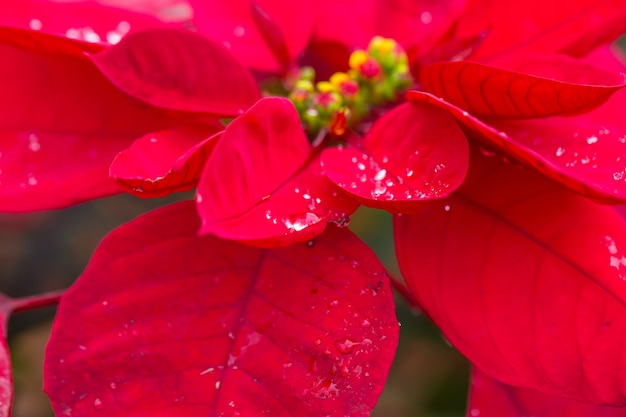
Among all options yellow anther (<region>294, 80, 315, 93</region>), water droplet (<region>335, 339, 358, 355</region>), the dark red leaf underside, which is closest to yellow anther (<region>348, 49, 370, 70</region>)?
yellow anther (<region>294, 80, 315, 93</region>)

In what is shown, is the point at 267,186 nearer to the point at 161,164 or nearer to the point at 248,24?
the point at 161,164

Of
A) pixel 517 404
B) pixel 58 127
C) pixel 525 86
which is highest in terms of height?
pixel 525 86

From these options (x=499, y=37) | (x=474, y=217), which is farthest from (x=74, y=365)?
(x=499, y=37)

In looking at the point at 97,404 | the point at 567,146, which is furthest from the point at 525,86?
the point at 97,404

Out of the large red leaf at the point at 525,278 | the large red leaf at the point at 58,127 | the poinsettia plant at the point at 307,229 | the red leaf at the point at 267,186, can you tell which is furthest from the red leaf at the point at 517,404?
the large red leaf at the point at 58,127

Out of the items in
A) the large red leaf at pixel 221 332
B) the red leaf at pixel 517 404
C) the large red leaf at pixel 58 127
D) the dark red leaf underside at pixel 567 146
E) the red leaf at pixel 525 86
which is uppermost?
the red leaf at pixel 525 86

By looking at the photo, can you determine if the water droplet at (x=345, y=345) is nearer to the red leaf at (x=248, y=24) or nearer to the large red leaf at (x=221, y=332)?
the large red leaf at (x=221, y=332)

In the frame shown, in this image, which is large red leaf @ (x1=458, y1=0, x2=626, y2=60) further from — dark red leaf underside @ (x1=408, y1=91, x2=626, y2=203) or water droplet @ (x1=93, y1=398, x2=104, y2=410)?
water droplet @ (x1=93, y1=398, x2=104, y2=410)
